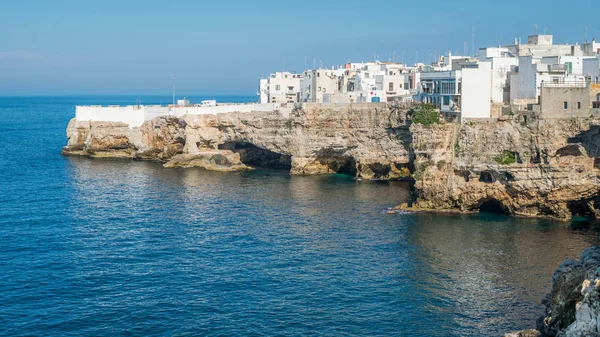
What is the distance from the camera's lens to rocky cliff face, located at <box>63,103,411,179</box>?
77188 millimetres

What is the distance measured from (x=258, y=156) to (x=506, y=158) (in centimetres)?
3973

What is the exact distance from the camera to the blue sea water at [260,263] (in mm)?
35156

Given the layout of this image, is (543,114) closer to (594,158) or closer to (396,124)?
(594,158)

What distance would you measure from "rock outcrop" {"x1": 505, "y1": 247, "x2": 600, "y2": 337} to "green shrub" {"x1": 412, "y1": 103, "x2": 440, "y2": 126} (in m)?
34.3

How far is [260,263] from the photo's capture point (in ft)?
147

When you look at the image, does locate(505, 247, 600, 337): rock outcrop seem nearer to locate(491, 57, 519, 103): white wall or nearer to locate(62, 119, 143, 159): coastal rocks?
locate(491, 57, 519, 103): white wall

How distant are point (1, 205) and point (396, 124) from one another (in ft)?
133

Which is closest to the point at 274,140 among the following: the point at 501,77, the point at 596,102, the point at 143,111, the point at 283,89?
the point at 143,111

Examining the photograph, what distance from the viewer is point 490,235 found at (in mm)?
51406

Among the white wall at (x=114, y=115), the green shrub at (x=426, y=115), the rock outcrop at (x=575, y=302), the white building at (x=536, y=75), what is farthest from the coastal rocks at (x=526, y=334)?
the white wall at (x=114, y=115)

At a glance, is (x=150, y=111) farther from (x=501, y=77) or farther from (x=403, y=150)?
(x=501, y=77)

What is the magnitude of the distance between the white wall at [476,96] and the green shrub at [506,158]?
17.3 feet

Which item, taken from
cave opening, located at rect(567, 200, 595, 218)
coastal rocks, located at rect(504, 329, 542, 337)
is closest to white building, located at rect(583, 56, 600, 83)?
cave opening, located at rect(567, 200, 595, 218)

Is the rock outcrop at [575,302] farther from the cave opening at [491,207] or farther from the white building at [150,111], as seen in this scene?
the white building at [150,111]
